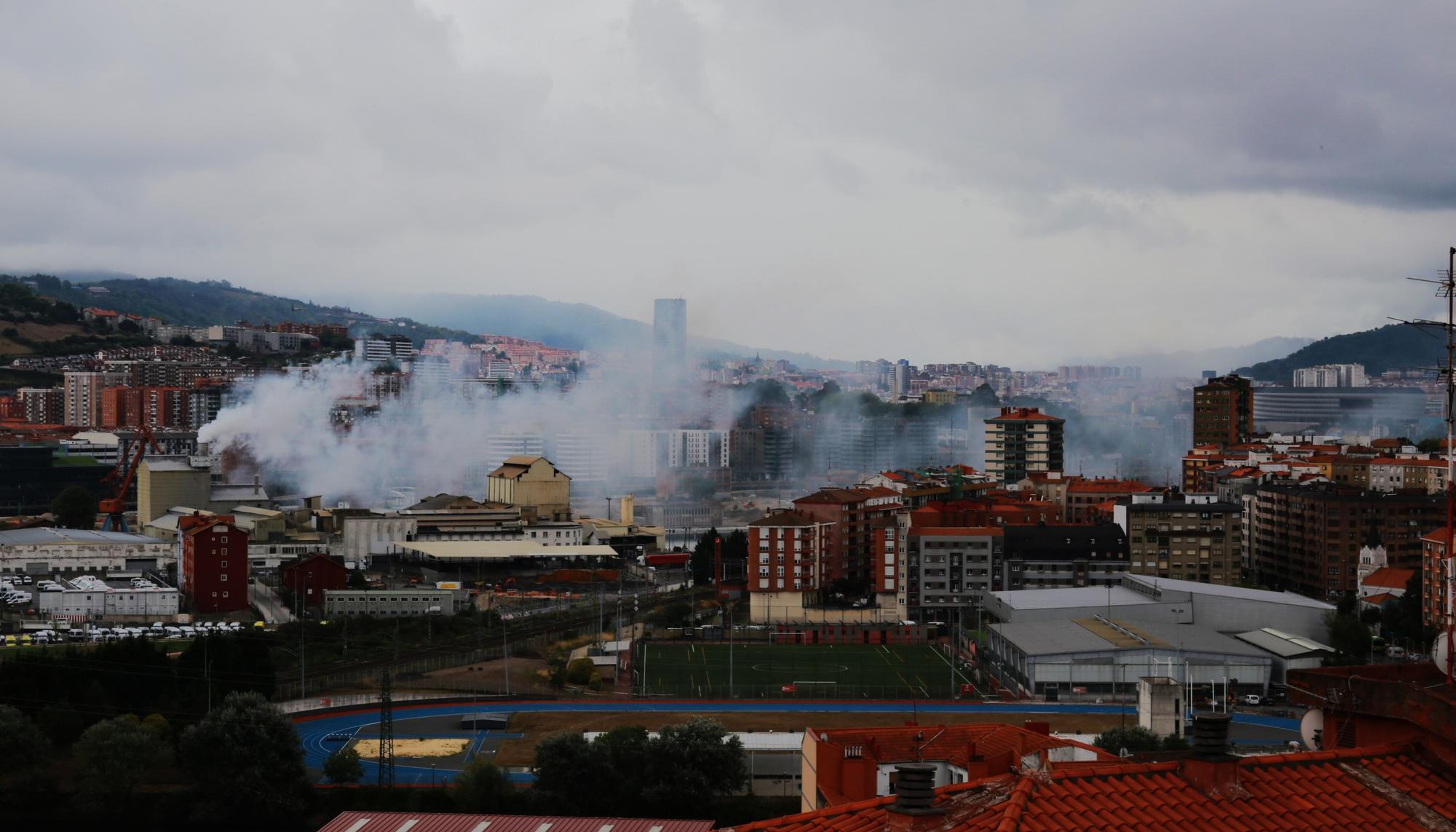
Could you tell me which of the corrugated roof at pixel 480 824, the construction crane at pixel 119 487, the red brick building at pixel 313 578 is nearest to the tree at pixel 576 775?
the corrugated roof at pixel 480 824

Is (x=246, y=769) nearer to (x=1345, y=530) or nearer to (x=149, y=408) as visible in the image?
(x=1345, y=530)

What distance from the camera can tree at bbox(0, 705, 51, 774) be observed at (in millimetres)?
9312

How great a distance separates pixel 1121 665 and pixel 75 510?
1823 cm

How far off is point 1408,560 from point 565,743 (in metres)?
12.3

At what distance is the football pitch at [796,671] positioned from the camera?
40.1 ft

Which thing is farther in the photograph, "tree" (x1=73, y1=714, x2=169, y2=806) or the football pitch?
the football pitch

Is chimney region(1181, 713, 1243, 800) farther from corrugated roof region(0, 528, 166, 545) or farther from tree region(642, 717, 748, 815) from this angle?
corrugated roof region(0, 528, 166, 545)

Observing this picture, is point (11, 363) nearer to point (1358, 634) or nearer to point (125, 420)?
point (125, 420)

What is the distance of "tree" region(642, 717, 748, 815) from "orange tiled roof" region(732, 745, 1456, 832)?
23.1 feet

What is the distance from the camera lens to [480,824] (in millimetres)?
3223

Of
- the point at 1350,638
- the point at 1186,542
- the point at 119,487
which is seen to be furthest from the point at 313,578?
the point at 119,487

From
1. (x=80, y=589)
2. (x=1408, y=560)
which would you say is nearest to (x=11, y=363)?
(x=80, y=589)

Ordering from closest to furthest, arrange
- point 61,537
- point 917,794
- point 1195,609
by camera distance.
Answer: point 917,794, point 1195,609, point 61,537

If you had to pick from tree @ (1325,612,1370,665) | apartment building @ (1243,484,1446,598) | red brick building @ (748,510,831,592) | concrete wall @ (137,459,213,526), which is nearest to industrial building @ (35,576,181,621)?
red brick building @ (748,510,831,592)
